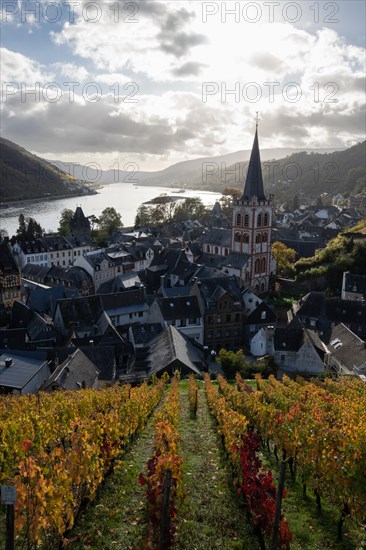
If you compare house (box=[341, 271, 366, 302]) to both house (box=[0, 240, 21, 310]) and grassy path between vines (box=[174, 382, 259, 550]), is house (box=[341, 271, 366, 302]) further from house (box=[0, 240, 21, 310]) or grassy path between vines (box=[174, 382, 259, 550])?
grassy path between vines (box=[174, 382, 259, 550])

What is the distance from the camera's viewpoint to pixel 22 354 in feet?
125

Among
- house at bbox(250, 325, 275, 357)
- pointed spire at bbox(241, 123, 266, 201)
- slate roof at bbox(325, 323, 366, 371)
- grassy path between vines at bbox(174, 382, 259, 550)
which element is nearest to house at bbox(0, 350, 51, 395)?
grassy path between vines at bbox(174, 382, 259, 550)

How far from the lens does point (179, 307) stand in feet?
165

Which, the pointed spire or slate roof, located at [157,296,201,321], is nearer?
slate roof, located at [157,296,201,321]

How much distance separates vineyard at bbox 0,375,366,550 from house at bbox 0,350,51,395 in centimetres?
1583

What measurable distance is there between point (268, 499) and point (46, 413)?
1037 cm

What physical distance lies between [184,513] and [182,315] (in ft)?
123

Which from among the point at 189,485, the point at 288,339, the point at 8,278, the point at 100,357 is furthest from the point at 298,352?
the point at 8,278

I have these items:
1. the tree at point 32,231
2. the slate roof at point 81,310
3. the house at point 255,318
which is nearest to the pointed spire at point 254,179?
the house at point 255,318

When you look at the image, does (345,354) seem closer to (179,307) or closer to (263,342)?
(263,342)

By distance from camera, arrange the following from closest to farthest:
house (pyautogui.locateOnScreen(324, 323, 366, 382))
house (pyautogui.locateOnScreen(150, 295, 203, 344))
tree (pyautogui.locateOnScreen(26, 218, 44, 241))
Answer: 1. house (pyautogui.locateOnScreen(324, 323, 366, 382))
2. house (pyautogui.locateOnScreen(150, 295, 203, 344))
3. tree (pyautogui.locateOnScreen(26, 218, 44, 241))

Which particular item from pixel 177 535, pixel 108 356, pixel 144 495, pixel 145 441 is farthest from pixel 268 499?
pixel 108 356

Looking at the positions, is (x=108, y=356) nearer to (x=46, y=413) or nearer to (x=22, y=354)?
(x=22, y=354)

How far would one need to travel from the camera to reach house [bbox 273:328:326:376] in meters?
43.6
